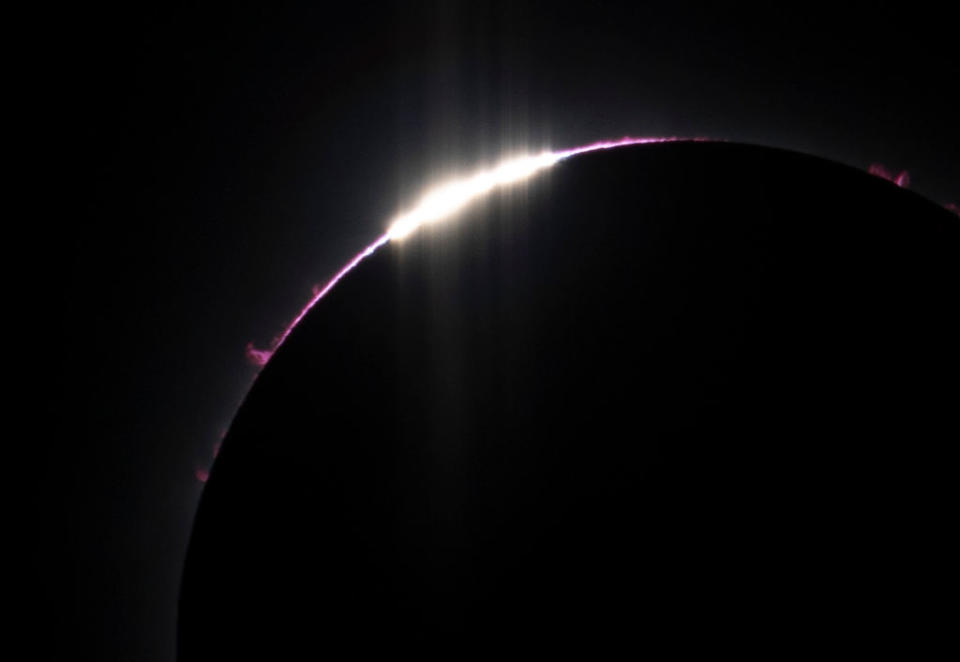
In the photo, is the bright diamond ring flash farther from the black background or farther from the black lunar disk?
the black background

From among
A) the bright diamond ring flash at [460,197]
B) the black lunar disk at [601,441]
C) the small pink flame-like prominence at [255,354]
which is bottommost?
the black lunar disk at [601,441]

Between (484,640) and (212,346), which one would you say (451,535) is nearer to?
(484,640)

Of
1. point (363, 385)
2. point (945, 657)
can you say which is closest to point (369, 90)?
point (363, 385)

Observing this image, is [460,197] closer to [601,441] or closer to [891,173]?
[601,441]

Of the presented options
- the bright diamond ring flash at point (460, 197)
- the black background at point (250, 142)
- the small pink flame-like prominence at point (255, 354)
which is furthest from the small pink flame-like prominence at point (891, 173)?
the small pink flame-like prominence at point (255, 354)

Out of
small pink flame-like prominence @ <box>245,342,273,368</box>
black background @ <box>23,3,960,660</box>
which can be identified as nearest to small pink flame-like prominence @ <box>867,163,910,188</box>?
black background @ <box>23,3,960,660</box>

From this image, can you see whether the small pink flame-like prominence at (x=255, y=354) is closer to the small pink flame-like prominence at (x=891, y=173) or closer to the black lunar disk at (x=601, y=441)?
the black lunar disk at (x=601, y=441)

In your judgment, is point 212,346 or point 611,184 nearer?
point 611,184

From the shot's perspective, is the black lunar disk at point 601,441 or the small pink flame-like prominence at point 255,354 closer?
the black lunar disk at point 601,441
